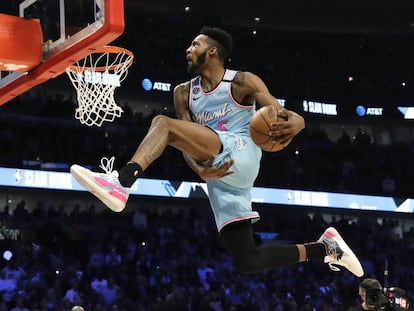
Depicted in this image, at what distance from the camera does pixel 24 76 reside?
6652mm

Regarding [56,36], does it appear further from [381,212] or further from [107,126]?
→ [381,212]

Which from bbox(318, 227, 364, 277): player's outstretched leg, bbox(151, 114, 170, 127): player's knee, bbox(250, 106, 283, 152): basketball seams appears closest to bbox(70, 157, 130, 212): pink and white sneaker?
bbox(151, 114, 170, 127): player's knee

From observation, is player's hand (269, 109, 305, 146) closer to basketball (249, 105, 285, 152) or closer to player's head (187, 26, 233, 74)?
basketball (249, 105, 285, 152)

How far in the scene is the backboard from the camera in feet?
18.7

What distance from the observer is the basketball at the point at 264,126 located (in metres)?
4.75

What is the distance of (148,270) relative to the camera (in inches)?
548

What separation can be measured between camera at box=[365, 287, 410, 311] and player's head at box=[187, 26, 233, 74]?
277cm

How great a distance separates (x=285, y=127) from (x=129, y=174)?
1.03 metres

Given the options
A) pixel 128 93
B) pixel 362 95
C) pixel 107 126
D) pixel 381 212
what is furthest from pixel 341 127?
pixel 107 126

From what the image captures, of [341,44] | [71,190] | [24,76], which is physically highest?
[341,44]

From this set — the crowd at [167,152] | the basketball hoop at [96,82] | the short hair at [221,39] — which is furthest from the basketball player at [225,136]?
the crowd at [167,152]

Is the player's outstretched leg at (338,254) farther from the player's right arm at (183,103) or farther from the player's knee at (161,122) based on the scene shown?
the player's knee at (161,122)

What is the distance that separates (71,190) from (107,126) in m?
2.19

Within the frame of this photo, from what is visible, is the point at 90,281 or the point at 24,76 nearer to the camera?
the point at 24,76
